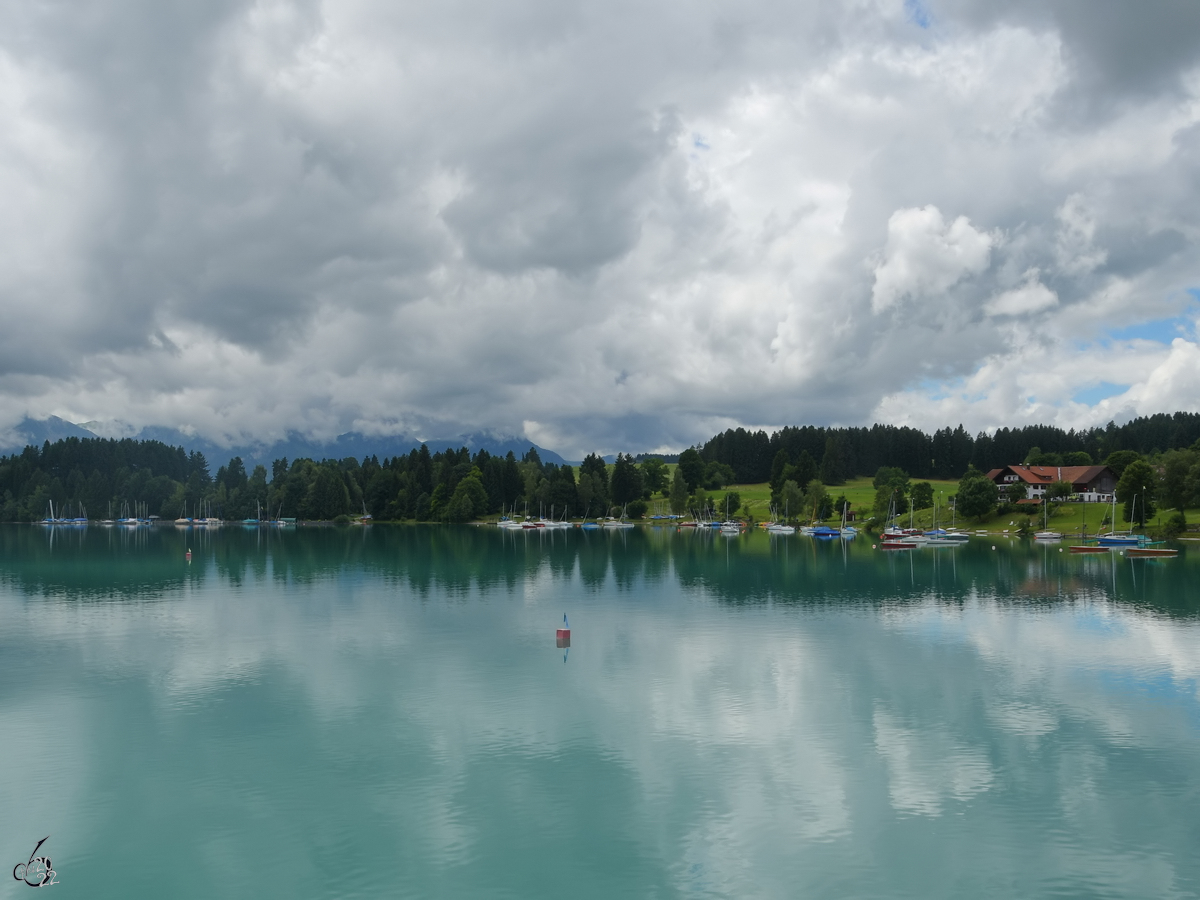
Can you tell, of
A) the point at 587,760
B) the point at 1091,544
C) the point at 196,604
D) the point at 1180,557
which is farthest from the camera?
the point at 1091,544

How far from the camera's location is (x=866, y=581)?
89.6m

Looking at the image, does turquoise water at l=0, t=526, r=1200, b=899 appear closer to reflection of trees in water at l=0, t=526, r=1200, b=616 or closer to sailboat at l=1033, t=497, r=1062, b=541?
reflection of trees in water at l=0, t=526, r=1200, b=616

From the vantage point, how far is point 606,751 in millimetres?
31406

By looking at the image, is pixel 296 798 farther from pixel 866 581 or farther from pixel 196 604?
pixel 866 581

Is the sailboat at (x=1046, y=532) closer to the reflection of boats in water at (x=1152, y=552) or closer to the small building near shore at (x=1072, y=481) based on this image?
the small building near shore at (x=1072, y=481)

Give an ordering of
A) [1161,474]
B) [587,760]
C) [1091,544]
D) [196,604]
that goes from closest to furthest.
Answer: [587,760] → [196,604] → [1091,544] → [1161,474]

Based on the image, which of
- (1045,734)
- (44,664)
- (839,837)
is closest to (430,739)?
(839,837)

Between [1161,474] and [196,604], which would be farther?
[1161,474]

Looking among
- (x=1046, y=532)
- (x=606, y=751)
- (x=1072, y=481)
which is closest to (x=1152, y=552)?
(x=1046, y=532)

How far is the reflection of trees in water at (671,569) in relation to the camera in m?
79.1

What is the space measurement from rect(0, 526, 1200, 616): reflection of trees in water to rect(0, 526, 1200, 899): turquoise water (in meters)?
10.6

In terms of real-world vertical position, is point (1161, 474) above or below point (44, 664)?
above

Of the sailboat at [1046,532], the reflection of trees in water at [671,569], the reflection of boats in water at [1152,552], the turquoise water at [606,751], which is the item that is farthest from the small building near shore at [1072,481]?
the turquoise water at [606,751]

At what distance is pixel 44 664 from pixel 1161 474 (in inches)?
6524
